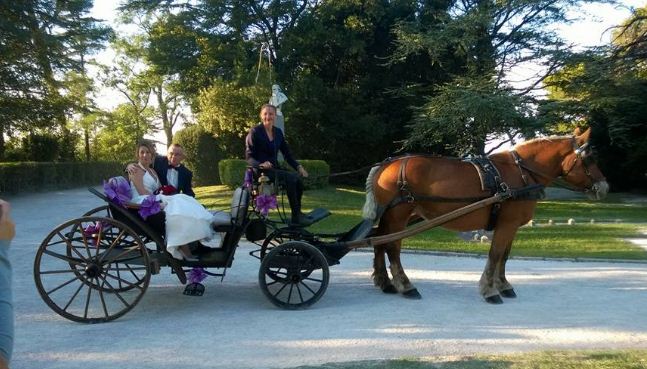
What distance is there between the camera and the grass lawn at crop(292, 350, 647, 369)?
14.7ft

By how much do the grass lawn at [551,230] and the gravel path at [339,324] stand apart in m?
2.61

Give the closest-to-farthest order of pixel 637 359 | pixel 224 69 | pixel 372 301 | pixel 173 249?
pixel 637 359 → pixel 173 249 → pixel 372 301 → pixel 224 69

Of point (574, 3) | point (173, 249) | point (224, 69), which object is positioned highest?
point (574, 3)

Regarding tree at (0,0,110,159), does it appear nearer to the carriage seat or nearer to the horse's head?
the carriage seat

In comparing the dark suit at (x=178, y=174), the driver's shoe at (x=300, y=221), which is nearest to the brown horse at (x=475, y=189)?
the driver's shoe at (x=300, y=221)

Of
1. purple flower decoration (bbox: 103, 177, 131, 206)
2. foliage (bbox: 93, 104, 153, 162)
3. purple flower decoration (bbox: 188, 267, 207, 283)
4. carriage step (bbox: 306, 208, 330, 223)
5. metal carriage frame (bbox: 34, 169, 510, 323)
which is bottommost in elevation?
purple flower decoration (bbox: 188, 267, 207, 283)

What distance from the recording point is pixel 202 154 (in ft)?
106

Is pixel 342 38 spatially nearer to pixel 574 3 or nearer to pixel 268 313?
pixel 574 3

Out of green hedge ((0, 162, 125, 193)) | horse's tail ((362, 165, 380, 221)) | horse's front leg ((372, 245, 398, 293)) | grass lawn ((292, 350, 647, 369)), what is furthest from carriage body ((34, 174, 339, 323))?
green hedge ((0, 162, 125, 193))

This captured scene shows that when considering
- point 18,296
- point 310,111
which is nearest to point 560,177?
point 18,296

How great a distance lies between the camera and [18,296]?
7102 mm

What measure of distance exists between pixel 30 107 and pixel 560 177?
936 inches

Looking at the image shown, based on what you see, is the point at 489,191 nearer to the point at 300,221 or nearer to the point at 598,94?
the point at 300,221

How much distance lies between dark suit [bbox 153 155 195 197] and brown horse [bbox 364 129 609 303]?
2404mm
